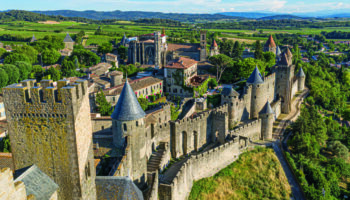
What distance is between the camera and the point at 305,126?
35.4 metres

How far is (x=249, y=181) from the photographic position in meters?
26.9

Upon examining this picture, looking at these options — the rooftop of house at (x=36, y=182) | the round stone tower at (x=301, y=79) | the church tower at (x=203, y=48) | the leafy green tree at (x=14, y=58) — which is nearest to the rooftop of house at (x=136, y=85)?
the church tower at (x=203, y=48)

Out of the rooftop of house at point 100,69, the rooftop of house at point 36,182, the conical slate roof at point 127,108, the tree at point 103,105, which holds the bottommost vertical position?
the tree at point 103,105

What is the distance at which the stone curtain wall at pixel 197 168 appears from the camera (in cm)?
1923

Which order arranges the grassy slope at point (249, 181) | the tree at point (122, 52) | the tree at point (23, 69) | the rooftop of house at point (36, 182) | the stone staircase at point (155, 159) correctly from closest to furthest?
the rooftop of house at point (36, 182) < the stone staircase at point (155, 159) < the grassy slope at point (249, 181) < the tree at point (23, 69) < the tree at point (122, 52)

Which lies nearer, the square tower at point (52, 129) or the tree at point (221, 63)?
the square tower at point (52, 129)

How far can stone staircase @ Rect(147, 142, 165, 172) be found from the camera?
2293 cm

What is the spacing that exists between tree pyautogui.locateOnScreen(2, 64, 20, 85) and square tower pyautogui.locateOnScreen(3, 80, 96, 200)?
49.6m

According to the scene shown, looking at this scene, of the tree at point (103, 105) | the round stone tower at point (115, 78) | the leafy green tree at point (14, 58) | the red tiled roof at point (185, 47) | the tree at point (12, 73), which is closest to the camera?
the tree at point (103, 105)

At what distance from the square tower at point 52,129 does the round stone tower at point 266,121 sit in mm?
26037

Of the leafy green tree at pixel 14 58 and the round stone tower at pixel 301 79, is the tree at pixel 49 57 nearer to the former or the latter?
the leafy green tree at pixel 14 58

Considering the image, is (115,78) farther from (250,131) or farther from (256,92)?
(250,131)

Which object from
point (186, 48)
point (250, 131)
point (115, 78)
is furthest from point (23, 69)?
point (250, 131)

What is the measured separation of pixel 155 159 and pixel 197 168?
3.57 metres
